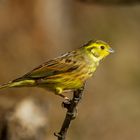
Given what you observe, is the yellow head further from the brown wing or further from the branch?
the branch

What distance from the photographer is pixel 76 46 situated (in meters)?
16.8

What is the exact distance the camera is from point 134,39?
729 inches

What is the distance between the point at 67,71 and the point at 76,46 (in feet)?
34.1

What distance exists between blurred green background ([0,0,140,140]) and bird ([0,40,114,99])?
607cm

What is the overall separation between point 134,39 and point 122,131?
4935 mm

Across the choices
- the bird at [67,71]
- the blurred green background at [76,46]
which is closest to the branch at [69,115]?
the bird at [67,71]

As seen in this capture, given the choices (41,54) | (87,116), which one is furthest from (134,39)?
(87,116)

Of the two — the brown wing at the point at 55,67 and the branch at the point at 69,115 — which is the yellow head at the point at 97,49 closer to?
the brown wing at the point at 55,67

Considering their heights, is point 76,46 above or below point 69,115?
above

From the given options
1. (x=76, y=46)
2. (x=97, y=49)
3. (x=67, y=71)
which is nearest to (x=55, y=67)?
(x=67, y=71)

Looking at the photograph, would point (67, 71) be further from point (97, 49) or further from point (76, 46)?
point (76, 46)

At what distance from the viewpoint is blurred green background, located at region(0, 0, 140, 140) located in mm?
13867

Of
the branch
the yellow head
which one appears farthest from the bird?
the branch

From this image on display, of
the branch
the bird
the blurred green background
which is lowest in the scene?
the branch
